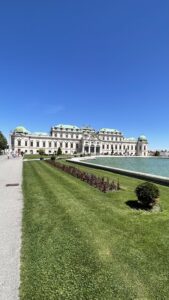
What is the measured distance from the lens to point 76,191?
11.4 m

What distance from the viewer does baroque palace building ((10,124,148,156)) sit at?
126438 millimetres

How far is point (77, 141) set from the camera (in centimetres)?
14062

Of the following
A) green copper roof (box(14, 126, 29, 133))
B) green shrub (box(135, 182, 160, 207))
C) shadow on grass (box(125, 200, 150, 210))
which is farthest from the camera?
green copper roof (box(14, 126, 29, 133))

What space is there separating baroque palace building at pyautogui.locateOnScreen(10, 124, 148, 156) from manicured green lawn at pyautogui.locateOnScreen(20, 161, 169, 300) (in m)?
110

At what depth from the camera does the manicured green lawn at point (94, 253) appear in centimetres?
352

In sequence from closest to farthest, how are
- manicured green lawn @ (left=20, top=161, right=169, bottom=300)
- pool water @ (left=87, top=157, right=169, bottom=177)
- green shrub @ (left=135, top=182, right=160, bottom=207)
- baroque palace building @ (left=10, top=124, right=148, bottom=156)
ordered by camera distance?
1. manicured green lawn @ (left=20, top=161, right=169, bottom=300)
2. green shrub @ (left=135, top=182, right=160, bottom=207)
3. pool water @ (left=87, top=157, right=169, bottom=177)
4. baroque palace building @ (left=10, top=124, right=148, bottom=156)

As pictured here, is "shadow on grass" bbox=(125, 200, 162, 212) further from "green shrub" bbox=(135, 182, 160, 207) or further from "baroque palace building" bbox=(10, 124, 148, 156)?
"baroque palace building" bbox=(10, 124, 148, 156)

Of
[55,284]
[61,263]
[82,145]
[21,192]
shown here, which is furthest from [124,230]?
[82,145]

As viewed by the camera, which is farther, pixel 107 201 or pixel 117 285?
pixel 107 201

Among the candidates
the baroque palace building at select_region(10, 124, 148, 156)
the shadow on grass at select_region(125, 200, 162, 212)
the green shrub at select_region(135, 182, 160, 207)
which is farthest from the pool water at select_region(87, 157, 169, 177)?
the baroque palace building at select_region(10, 124, 148, 156)

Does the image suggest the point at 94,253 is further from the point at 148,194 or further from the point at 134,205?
the point at 134,205

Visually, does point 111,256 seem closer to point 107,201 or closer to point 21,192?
point 107,201

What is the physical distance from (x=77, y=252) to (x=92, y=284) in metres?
1.12

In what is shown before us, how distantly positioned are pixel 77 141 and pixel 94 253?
5366 inches
